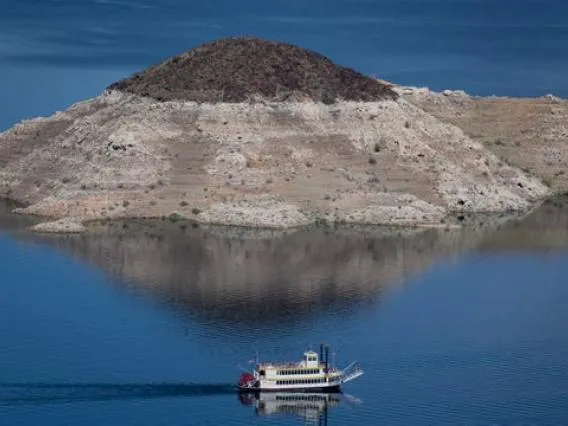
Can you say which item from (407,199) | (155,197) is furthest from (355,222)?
(155,197)

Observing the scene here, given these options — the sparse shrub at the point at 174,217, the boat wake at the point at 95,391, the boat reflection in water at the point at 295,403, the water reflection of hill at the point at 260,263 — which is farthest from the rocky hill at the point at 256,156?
the boat reflection in water at the point at 295,403

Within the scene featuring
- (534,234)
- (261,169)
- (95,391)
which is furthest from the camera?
(261,169)

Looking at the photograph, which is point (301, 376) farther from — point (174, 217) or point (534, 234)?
point (534, 234)

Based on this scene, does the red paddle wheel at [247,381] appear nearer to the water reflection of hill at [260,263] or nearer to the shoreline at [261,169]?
the water reflection of hill at [260,263]

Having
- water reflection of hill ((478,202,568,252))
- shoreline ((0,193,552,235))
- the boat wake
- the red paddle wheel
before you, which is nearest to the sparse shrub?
shoreline ((0,193,552,235))

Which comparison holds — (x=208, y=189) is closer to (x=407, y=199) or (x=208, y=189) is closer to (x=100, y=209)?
(x=100, y=209)

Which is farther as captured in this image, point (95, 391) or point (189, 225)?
point (189, 225)

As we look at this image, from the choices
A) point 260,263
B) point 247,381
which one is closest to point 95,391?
point 247,381

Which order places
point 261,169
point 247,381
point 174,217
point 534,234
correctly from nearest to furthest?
point 247,381, point 174,217, point 534,234, point 261,169
